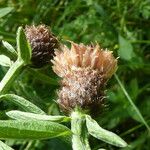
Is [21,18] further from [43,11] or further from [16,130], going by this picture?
[16,130]

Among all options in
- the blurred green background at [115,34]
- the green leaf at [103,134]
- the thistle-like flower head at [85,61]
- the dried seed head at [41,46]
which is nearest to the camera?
the green leaf at [103,134]

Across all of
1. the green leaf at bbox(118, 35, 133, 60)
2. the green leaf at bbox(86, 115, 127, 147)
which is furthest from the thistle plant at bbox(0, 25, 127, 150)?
the green leaf at bbox(118, 35, 133, 60)

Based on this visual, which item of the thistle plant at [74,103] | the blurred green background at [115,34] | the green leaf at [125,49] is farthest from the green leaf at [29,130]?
the green leaf at [125,49]

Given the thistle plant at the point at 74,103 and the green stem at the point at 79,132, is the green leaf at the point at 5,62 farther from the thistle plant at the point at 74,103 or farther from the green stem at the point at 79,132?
the green stem at the point at 79,132

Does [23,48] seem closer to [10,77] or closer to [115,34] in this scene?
[10,77]

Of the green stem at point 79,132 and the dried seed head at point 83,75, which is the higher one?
the dried seed head at point 83,75

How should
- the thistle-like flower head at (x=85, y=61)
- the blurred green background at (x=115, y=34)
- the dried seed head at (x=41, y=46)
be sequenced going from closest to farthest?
the thistle-like flower head at (x=85, y=61) < the dried seed head at (x=41, y=46) < the blurred green background at (x=115, y=34)

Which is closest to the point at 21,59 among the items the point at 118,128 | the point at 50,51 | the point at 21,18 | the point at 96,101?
A: the point at 50,51

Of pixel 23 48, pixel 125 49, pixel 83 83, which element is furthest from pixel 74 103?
pixel 125 49
